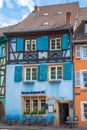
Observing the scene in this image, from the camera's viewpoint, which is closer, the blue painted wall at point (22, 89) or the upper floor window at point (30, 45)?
the blue painted wall at point (22, 89)

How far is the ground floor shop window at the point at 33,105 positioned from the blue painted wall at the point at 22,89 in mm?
477

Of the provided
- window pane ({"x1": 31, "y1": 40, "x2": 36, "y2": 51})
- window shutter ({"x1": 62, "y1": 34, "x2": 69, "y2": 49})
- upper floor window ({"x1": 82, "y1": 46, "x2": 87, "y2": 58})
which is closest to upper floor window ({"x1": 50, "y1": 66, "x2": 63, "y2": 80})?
window shutter ({"x1": 62, "y1": 34, "x2": 69, "y2": 49})

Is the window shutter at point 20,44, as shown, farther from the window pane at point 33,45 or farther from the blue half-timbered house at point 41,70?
the window pane at point 33,45

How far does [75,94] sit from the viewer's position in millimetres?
33156

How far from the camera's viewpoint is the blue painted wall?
33375mm

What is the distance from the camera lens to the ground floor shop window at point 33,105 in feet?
112

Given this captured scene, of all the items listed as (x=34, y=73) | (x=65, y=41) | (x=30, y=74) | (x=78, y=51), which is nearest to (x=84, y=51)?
(x=78, y=51)

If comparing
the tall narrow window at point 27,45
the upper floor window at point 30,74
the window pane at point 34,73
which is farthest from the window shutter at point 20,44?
the window pane at point 34,73

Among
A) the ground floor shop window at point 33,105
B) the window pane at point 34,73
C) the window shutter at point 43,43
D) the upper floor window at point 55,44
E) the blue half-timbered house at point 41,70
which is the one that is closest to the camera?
the blue half-timbered house at point 41,70

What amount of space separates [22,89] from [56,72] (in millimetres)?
3553

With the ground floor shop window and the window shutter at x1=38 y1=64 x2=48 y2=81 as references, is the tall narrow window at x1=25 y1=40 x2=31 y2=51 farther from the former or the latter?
the ground floor shop window

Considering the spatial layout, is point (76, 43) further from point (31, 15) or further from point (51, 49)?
point (31, 15)

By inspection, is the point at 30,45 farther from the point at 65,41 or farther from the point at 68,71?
the point at 68,71

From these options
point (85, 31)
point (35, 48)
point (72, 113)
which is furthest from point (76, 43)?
point (72, 113)
